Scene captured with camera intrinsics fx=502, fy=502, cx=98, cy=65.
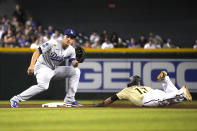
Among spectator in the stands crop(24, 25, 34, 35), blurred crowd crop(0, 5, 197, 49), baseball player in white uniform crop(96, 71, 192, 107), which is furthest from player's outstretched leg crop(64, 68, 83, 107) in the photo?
spectator in the stands crop(24, 25, 34, 35)

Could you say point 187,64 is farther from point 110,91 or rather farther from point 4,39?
point 4,39

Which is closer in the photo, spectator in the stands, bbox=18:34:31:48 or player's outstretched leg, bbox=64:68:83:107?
player's outstretched leg, bbox=64:68:83:107

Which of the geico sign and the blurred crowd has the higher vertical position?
the blurred crowd

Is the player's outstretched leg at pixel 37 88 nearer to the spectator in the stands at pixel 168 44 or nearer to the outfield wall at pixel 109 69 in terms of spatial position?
the outfield wall at pixel 109 69

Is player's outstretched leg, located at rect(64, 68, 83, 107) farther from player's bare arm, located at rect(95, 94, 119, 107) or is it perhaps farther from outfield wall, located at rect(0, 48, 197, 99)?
outfield wall, located at rect(0, 48, 197, 99)

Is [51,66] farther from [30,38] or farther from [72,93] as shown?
[30,38]

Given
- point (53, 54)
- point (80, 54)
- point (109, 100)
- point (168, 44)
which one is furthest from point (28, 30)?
point (109, 100)

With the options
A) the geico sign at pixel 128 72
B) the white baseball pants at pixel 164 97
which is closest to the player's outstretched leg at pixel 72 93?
the white baseball pants at pixel 164 97

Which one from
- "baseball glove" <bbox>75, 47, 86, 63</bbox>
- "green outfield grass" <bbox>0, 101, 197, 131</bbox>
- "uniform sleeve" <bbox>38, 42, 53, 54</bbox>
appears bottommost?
"green outfield grass" <bbox>0, 101, 197, 131</bbox>
